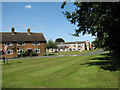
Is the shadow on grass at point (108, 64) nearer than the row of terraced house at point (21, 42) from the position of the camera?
Yes

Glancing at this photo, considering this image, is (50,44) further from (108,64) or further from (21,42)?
(108,64)

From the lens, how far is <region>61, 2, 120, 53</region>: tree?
12906 mm

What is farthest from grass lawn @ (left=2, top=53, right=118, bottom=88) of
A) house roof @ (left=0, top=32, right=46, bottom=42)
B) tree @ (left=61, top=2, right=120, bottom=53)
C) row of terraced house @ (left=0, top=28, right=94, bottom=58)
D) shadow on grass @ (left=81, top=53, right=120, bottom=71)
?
house roof @ (left=0, top=32, right=46, bottom=42)

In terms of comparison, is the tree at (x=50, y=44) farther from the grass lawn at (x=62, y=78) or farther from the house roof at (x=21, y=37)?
the grass lawn at (x=62, y=78)

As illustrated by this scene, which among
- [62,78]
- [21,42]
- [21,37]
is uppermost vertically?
[21,37]

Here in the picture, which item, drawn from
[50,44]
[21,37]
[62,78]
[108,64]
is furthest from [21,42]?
[62,78]

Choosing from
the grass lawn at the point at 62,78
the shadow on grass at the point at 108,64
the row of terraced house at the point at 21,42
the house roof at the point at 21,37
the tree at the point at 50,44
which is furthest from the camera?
the tree at the point at 50,44

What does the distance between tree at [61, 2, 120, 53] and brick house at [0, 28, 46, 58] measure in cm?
3557

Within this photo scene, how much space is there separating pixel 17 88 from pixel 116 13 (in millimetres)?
10890

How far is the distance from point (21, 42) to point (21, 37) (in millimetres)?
2217

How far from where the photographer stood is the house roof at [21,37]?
48.6 m

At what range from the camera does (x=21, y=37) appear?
50.7 metres


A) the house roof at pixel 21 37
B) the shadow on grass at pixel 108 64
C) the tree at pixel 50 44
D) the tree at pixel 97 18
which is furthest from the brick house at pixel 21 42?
the tree at pixel 97 18

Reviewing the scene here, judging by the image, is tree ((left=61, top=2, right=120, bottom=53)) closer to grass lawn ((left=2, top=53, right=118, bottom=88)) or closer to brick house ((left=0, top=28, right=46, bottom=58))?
grass lawn ((left=2, top=53, right=118, bottom=88))
